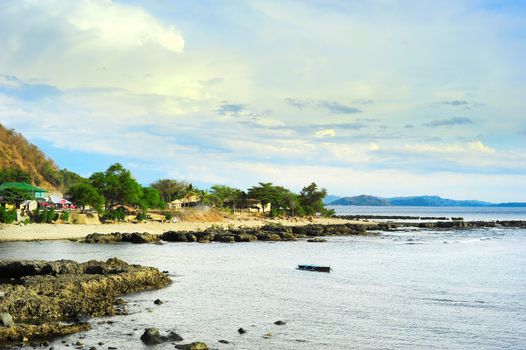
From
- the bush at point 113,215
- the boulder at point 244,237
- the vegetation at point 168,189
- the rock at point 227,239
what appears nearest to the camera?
the rock at point 227,239

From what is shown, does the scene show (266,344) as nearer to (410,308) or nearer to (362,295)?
(410,308)

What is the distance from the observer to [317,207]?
17838 centimetres

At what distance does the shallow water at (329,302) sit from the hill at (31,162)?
99.3 metres

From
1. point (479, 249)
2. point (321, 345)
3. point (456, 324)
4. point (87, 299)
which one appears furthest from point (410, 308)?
point (479, 249)

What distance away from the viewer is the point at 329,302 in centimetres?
3306

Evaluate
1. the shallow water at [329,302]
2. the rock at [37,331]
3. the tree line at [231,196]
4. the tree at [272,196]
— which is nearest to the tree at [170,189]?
the tree line at [231,196]

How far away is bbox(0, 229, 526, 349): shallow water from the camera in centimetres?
2441

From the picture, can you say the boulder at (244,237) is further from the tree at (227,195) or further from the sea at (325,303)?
the tree at (227,195)

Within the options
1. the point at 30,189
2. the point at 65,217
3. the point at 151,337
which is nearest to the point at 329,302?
the point at 151,337

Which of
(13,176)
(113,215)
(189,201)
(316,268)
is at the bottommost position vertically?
(316,268)

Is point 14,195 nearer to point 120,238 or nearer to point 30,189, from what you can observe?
point 30,189

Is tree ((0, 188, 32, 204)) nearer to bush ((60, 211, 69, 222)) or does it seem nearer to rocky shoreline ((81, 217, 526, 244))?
bush ((60, 211, 69, 222))

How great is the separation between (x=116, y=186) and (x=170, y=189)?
203 ft

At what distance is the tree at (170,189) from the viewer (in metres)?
165
